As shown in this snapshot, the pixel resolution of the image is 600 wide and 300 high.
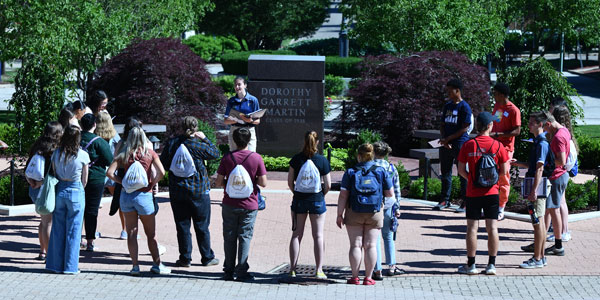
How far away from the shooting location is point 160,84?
56.3 ft

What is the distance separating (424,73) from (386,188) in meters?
9.58

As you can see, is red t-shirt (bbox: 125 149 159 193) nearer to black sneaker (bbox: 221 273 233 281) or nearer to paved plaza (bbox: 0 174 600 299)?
paved plaza (bbox: 0 174 600 299)

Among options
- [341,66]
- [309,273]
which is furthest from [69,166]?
[341,66]

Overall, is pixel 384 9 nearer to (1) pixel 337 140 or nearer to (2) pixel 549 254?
(1) pixel 337 140

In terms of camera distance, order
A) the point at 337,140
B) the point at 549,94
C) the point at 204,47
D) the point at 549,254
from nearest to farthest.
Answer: the point at 549,254 → the point at 549,94 → the point at 337,140 → the point at 204,47

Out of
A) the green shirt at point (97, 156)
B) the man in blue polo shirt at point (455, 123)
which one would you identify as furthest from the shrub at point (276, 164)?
the green shirt at point (97, 156)

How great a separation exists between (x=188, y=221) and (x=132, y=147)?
41.2 inches

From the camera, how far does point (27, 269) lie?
346 inches

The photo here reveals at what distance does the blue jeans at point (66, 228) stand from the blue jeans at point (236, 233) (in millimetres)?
1521

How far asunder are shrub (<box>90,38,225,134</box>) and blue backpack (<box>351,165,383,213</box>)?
9.28m

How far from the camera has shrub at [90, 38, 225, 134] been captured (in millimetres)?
17141

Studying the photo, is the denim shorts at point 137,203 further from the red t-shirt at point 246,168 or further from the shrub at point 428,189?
the shrub at point 428,189

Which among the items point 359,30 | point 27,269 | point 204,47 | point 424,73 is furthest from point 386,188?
point 204,47

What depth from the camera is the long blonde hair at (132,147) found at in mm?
8414
